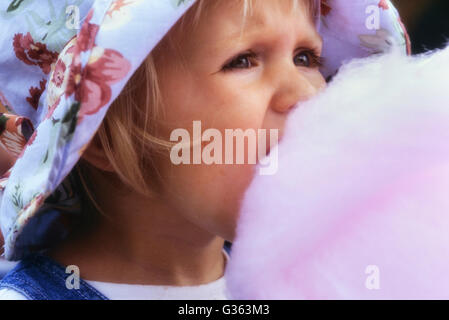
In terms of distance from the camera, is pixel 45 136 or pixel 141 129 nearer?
pixel 45 136

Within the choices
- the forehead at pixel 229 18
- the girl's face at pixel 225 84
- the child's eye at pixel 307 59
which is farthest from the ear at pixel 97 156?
the child's eye at pixel 307 59

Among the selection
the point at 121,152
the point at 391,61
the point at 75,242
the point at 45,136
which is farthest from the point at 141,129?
the point at 391,61

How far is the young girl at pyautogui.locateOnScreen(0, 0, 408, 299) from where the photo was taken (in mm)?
749

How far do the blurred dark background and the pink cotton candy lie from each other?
1.74 m

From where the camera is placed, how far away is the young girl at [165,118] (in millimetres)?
749

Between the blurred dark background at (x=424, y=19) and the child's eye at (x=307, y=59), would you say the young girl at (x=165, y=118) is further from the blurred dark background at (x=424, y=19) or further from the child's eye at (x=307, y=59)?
the blurred dark background at (x=424, y=19)

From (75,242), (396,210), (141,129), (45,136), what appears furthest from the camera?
(75,242)

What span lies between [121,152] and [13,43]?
299 mm

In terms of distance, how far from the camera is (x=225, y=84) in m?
0.77

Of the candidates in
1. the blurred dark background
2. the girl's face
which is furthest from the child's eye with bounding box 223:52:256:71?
the blurred dark background

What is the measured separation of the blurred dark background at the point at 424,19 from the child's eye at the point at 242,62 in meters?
1.65

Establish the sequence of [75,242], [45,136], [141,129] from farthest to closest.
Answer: [75,242]
[141,129]
[45,136]

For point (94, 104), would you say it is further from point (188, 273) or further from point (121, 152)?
point (188, 273)
